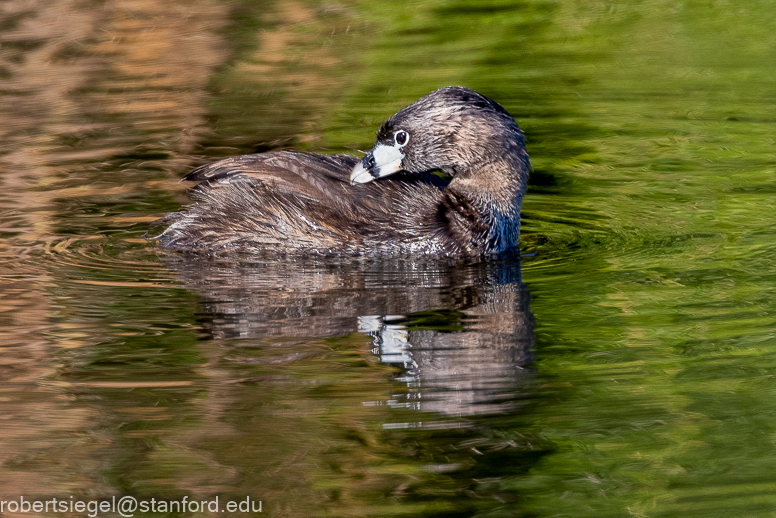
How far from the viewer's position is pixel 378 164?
7.63 metres

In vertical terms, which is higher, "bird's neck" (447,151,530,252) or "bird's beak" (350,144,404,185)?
"bird's beak" (350,144,404,185)

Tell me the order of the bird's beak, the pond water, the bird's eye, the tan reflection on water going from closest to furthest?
the pond water < the tan reflection on water < the bird's beak < the bird's eye

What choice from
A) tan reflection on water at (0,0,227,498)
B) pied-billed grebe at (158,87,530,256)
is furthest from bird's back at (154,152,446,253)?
tan reflection on water at (0,0,227,498)

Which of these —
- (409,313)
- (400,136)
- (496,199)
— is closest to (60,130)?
(400,136)

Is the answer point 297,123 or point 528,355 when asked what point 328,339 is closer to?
point 528,355

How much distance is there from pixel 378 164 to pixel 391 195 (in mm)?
207

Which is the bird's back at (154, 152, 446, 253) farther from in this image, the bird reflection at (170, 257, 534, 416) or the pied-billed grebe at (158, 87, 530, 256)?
the bird reflection at (170, 257, 534, 416)

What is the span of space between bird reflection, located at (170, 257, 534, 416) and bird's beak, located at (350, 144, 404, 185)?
0.51 m

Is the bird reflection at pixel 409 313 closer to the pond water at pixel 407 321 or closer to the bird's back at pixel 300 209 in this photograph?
the pond water at pixel 407 321

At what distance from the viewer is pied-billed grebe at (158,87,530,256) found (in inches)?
297

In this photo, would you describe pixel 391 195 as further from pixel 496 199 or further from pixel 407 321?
pixel 407 321

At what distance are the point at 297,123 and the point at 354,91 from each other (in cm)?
125

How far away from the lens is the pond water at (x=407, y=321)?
489 centimetres

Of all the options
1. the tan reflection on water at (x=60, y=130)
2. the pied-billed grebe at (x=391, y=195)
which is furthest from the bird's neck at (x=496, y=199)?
the tan reflection on water at (x=60, y=130)
